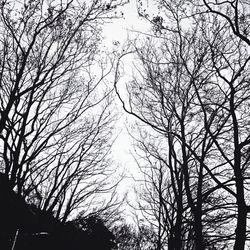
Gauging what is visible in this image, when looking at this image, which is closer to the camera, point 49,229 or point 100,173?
point 100,173

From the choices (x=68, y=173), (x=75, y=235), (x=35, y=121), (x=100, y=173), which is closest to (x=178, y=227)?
(x=100, y=173)

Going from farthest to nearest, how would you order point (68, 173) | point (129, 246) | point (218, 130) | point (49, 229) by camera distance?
point (129, 246), point (49, 229), point (68, 173), point (218, 130)

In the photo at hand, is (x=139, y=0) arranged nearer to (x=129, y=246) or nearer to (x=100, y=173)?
(x=100, y=173)

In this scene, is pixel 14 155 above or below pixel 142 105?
below

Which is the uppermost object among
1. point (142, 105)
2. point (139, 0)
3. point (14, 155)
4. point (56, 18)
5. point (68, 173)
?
point (139, 0)

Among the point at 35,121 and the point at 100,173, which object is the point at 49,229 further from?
the point at 35,121

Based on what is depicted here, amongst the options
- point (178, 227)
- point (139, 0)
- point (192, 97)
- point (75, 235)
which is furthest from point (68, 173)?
point (75, 235)

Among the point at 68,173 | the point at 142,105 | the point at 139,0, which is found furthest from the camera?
the point at 68,173

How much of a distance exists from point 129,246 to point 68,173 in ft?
105

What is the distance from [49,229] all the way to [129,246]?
2534 cm

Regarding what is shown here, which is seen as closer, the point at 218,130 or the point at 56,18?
the point at 56,18

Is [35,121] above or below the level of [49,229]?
above

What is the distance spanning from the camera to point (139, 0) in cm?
762

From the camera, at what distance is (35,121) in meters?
8.31
